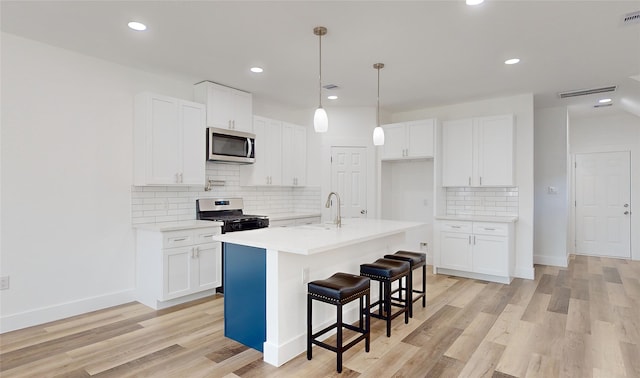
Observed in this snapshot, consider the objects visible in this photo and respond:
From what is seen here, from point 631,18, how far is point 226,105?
4208 millimetres

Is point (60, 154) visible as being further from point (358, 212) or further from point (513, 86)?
point (513, 86)

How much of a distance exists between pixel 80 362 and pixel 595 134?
8513mm

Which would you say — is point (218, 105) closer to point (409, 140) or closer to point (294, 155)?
point (294, 155)

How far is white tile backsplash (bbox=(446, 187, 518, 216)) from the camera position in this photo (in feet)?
17.6

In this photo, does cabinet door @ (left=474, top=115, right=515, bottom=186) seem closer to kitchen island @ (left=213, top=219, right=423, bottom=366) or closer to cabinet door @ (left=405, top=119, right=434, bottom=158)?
cabinet door @ (left=405, top=119, right=434, bottom=158)

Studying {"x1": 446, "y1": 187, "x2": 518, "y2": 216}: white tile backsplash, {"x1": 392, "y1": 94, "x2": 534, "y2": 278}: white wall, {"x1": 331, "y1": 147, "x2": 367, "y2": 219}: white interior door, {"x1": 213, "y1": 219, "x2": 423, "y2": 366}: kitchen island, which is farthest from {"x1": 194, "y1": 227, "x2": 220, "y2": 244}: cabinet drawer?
{"x1": 392, "y1": 94, "x2": 534, "y2": 278}: white wall

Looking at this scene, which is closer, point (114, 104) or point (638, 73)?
point (114, 104)

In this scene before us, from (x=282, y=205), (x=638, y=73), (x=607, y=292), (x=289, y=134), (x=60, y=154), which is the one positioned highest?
(x=638, y=73)

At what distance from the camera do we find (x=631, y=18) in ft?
9.42

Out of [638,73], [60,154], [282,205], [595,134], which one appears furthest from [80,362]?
[595,134]

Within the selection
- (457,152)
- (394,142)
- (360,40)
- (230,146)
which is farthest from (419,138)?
(230,146)

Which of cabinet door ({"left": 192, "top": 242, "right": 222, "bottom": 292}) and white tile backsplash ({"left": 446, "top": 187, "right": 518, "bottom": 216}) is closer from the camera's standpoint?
cabinet door ({"left": 192, "top": 242, "right": 222, "bottom": 292})

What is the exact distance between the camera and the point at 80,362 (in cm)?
266

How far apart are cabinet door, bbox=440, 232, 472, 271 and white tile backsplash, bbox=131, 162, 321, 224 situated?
6.78 feet
